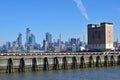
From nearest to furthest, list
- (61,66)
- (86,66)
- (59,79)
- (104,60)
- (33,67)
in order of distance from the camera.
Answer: (59,79) → (33,67) → (61,66) → (86,66) → (104,60)

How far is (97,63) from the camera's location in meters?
113

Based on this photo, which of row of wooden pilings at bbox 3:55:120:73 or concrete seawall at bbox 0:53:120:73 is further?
row of wooden pilings at bbox 3:55:120:73

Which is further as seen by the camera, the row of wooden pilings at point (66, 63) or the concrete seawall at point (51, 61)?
the row of wooden pilings at point (66, 63)

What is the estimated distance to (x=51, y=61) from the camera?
323ft

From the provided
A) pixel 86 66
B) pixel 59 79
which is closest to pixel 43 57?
pixel 86 66

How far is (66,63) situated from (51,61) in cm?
527

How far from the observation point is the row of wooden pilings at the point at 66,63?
90150 mm

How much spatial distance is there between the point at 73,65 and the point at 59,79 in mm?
31428

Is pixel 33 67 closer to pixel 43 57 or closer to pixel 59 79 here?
pixel 43 57

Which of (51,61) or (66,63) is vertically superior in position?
(51,61)

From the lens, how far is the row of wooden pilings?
90.2 m

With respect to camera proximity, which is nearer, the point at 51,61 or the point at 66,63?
the point at 51,61

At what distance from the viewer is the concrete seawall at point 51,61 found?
88069 millimetres

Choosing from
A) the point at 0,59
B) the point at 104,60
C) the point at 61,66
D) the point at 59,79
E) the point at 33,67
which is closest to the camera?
the point at 59,79
